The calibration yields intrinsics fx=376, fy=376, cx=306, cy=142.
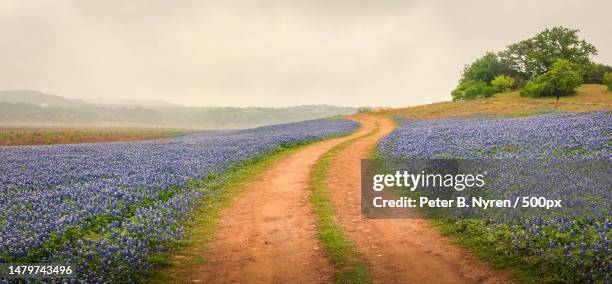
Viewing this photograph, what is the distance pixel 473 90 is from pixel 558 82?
2106 cm

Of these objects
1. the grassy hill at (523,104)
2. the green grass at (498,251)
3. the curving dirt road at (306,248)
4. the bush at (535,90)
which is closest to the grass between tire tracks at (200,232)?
the curving dirt road at (306,248)

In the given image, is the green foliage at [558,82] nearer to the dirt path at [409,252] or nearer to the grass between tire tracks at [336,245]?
the grass between tire tracks at [336,245]

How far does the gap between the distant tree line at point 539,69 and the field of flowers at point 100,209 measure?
5821 centimetres

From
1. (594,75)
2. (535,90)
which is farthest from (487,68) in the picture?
(535,90)

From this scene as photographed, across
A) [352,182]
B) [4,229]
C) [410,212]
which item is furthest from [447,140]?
[4,229]

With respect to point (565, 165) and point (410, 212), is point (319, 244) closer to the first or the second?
point (410, 212)

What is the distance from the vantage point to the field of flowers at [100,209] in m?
7.24

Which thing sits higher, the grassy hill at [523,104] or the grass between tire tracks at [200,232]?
the grassy hill at [523,104]

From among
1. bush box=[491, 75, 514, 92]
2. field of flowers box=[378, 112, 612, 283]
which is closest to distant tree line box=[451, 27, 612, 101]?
bush box=[491, 75, 514, 92]

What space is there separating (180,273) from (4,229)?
4.06m

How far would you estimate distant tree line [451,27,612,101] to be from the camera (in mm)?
57594

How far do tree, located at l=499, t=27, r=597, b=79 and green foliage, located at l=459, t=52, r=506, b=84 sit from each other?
507 centimetres

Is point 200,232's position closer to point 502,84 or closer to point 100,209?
point 100,209

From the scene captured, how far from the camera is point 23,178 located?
13828 mm
